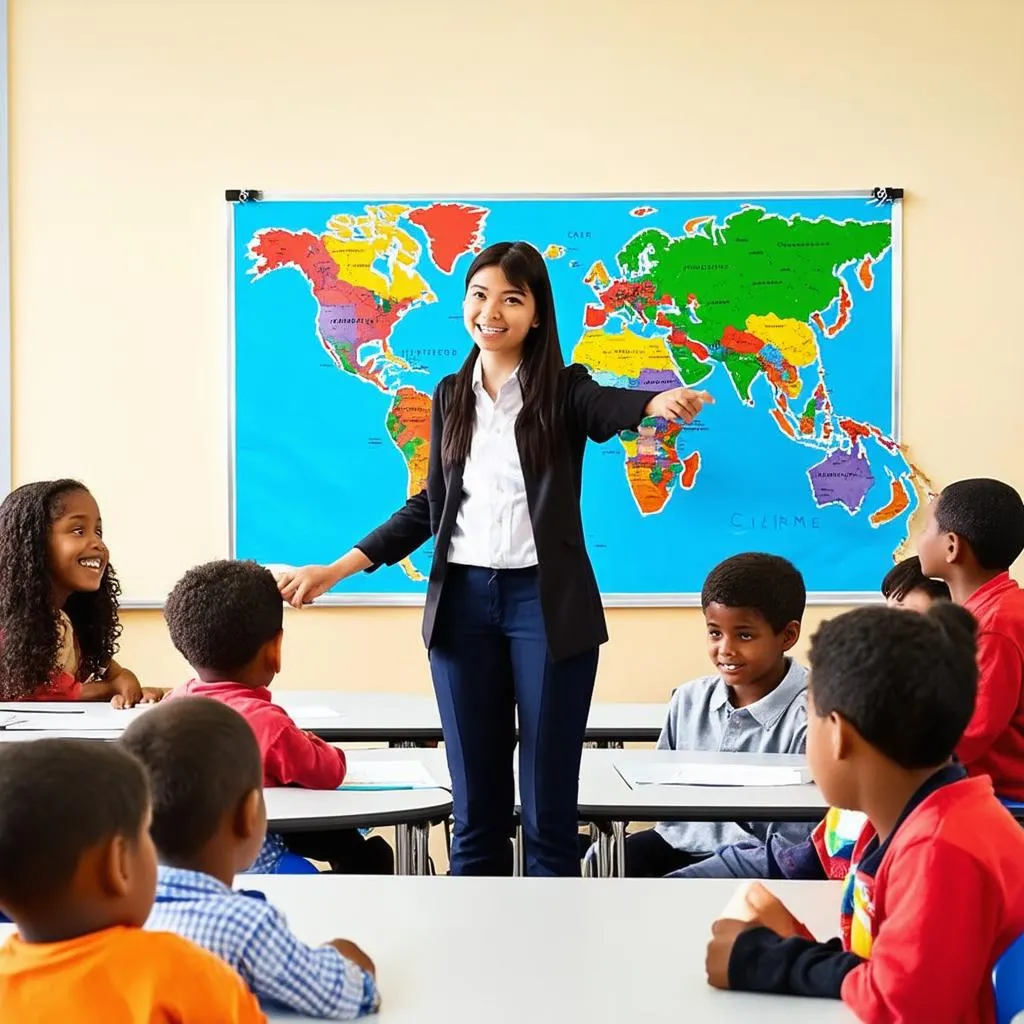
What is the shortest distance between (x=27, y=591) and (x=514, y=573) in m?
1.61

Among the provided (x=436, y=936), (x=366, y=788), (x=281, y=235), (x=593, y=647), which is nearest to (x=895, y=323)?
(x=281, y=235)

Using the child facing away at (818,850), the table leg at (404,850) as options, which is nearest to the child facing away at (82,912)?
the child facing away at (818,850)

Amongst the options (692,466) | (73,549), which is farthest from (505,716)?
(692,466)

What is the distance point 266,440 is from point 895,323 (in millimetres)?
2170

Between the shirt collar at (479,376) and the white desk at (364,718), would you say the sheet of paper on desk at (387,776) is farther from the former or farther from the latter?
the shirt collar at (479,376)

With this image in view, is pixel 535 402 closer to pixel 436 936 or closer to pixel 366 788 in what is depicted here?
pixel 366 788

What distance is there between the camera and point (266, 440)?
14.6 feet

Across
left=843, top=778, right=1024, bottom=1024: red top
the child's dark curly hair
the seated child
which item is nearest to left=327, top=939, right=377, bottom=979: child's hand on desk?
left=843, top=778, right=1024, bottom=1024: red top

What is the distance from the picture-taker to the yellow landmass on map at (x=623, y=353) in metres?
4.42

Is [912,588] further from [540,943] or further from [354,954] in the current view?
[354,954]

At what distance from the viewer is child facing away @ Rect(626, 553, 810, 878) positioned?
2779mm

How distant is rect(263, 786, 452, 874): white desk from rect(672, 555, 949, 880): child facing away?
0.49m

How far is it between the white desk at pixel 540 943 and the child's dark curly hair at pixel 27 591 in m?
1.90

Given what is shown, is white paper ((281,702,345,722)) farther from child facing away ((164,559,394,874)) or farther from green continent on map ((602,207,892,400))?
green continent on map ((602,207,892,400))
